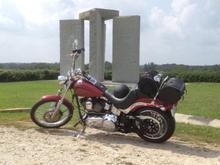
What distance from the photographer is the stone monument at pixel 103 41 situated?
17.0 meters

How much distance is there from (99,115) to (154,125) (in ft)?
3.08

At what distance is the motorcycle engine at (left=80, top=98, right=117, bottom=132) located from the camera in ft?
25.7

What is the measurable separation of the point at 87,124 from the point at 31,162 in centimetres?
198

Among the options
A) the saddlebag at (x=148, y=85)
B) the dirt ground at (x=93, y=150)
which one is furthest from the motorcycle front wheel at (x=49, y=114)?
the saddlebag at (x=148, y=85)

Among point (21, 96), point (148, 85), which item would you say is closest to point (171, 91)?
point (148, 85)

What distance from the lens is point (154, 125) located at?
761 centimetres

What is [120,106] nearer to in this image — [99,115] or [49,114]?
[99,115]

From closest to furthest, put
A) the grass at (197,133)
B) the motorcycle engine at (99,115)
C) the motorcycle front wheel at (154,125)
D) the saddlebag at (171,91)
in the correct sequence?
the saddlebag at (171,91) → the motorcycle front wheel at (154,125) → the motorcycle engine at (99,115) → the grass at (197,133)

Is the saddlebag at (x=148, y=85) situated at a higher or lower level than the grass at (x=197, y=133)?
higher

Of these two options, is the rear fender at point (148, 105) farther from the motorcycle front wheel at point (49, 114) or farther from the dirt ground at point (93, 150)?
the motorcycle front wheel at point (49, 114)

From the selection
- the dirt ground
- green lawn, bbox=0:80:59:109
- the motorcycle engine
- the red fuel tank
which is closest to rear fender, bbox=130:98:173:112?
the motorcycle engine

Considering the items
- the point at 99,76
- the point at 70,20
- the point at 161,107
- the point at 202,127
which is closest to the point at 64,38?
the point at 70,20

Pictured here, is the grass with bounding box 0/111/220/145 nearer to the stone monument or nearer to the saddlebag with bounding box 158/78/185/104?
the saddlebag with bounding box 158/78/185/104

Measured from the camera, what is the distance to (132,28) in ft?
55.2
